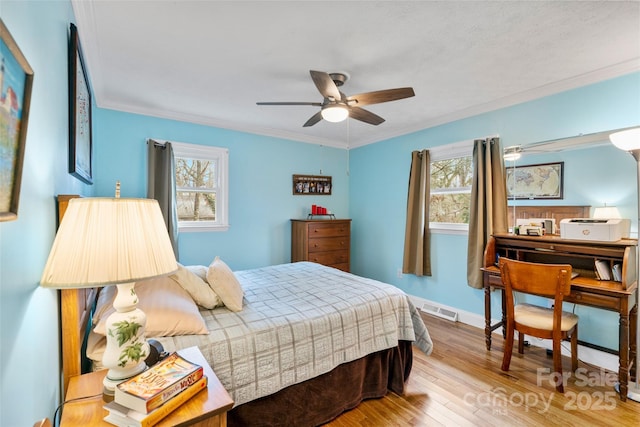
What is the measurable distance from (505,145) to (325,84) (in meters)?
2.23

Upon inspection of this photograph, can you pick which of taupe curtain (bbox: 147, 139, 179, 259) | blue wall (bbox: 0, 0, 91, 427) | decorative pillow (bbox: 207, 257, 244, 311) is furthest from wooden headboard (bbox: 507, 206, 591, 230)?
taupe curtain (bbox: 147, 139, 179, 259)

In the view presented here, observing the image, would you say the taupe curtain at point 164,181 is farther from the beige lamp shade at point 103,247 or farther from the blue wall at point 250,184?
the beige lamp shade at point 103,247

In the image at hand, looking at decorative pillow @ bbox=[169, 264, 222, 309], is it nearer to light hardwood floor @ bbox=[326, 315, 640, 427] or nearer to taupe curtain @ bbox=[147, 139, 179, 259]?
light hardwood floor @ bbox=[326, 315, 640, 427]

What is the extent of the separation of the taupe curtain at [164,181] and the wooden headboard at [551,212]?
364 cm

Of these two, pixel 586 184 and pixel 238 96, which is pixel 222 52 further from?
pixel 586 184

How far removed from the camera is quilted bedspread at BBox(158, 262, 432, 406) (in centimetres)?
153

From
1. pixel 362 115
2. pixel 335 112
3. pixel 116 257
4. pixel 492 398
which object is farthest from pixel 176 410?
pixel 362 115

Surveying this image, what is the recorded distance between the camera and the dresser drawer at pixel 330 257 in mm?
4141

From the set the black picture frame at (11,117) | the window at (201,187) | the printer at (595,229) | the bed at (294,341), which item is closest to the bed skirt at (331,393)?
the bed at (294,341)

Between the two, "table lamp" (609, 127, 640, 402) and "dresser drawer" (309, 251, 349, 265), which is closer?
"table lamp" (609, 127, 640, 402)

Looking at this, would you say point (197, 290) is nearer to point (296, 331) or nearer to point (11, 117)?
point (296, 331)

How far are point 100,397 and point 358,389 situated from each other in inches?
60.9

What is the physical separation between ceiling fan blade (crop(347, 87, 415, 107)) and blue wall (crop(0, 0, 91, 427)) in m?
1.68

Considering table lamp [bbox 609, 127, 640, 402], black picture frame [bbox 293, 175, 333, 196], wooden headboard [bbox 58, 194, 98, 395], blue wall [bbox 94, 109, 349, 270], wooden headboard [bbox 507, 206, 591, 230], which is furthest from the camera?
black picture frame [bbox 293, 175, 333, 196]
